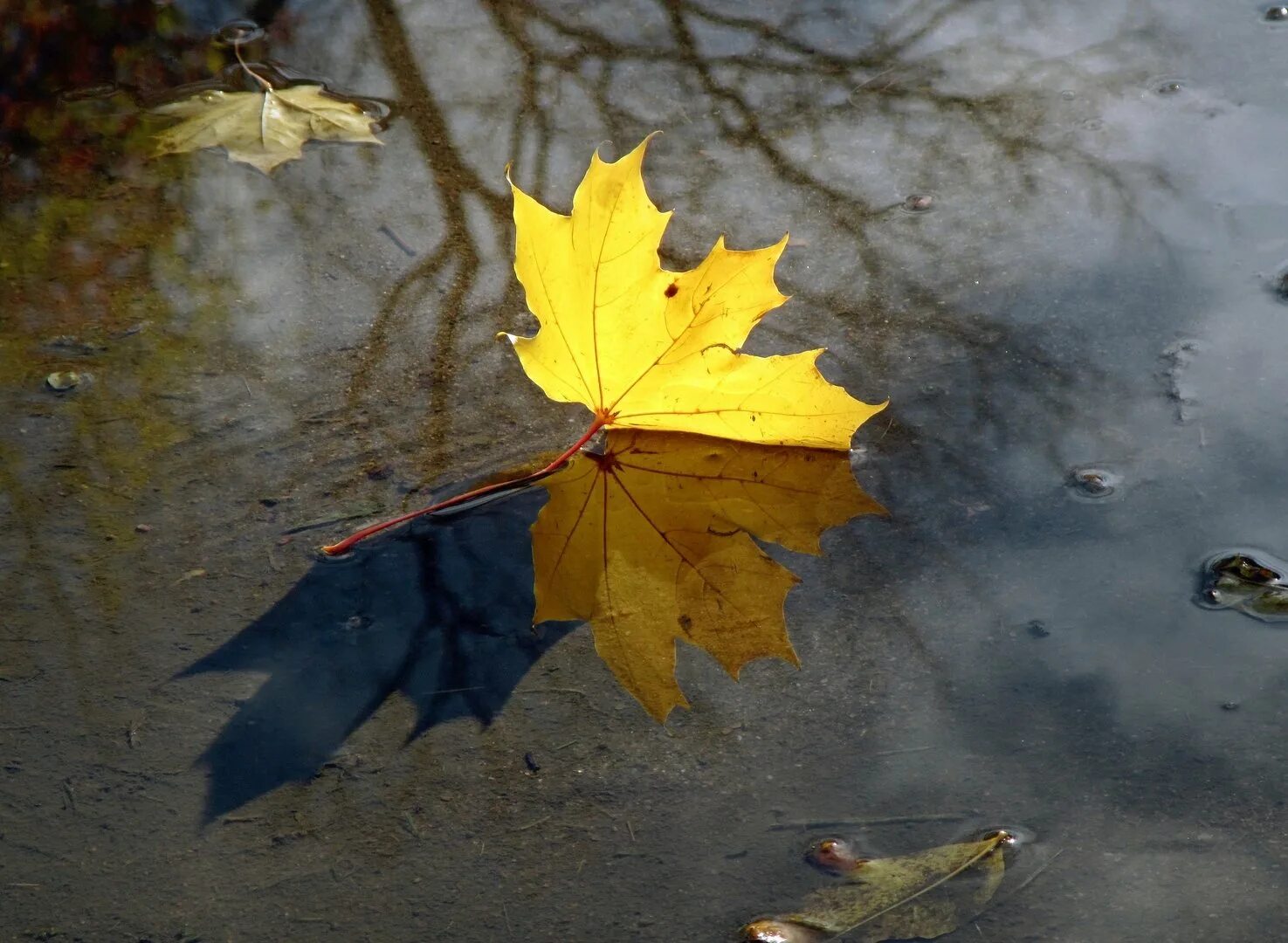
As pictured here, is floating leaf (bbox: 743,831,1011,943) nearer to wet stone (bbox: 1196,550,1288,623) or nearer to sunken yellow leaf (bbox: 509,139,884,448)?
wet stone (bbox: 1196,550,1288,623)

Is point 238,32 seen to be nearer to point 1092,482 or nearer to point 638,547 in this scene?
point 638,547

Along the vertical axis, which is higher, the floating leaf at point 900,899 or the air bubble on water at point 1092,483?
the air bubble on water at point 1092,483

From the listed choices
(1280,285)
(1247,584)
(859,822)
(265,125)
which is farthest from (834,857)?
Result: (265,125)

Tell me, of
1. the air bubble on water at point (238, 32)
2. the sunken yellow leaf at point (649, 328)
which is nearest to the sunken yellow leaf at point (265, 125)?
the air bubble on water at point (238, 32)

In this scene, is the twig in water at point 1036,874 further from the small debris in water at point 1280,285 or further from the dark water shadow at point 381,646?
the small debris in water at point 1280,285

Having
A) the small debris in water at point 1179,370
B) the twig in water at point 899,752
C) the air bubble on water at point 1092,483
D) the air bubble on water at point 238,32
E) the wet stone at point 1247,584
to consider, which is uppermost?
the air bubble on water at point 238,32

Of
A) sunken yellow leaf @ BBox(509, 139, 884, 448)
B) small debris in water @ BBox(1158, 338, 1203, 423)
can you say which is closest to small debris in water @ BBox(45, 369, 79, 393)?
sunken yellow leaf @ BBox(509, 139, 884, 448)
